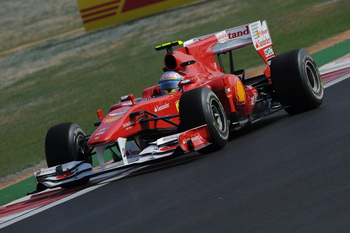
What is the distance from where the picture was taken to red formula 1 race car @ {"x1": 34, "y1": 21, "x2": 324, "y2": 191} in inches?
383

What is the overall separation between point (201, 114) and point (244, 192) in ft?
8.11

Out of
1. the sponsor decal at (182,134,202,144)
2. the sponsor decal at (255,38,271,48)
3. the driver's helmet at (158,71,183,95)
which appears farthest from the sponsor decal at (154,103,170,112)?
the sponsor decal at (255,38,271,48)

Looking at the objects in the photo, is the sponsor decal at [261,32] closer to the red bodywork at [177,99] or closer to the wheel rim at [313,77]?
the red bodywork at [177,99]

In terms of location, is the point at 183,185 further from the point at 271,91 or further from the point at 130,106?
the point at 271,91

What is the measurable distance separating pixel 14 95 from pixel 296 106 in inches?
751

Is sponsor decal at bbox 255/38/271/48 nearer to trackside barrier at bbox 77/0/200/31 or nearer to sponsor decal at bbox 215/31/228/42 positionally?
sponsor decal at bbox 215/31/228/42

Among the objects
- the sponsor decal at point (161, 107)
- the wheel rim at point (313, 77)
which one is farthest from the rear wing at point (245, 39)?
the sponsor decal at point (161, 107)

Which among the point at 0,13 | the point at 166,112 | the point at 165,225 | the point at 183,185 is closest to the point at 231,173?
the point at 183,185

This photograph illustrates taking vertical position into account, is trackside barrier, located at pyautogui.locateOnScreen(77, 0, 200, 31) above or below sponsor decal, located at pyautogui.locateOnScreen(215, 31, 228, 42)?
above

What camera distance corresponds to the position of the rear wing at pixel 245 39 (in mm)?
12141

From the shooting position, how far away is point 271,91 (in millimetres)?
11789

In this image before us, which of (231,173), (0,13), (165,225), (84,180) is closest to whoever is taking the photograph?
(165,225)

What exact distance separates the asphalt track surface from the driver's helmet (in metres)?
0.99

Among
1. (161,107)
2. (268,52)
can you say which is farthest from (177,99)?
(268,52)
